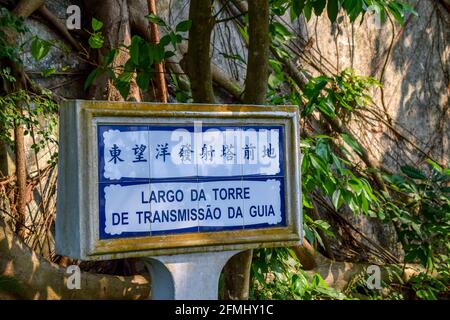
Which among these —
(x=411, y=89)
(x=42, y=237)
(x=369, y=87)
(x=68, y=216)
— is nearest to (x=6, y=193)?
(x=42, y=237)

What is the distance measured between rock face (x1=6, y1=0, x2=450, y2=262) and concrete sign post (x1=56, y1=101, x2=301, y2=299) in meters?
2.50

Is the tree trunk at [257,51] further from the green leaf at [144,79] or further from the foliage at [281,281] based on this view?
the foliage at [281,281]

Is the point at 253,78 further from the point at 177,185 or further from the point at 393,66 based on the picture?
the point at 393,66

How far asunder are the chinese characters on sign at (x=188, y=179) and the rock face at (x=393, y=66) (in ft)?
8.24

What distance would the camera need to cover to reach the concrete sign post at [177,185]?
2.33 meters

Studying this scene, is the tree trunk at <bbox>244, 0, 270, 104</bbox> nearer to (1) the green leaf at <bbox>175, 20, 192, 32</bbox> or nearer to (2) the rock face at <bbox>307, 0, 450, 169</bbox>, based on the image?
(1) the green leaf at <bbox>175, 20, 192, 32</bbox>

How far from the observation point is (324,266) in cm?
493

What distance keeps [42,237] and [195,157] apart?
6.55 feet

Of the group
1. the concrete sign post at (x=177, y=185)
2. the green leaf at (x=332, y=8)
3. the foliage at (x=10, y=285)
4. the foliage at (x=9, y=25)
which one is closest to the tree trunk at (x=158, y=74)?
the foliage at (x=9, y=25)

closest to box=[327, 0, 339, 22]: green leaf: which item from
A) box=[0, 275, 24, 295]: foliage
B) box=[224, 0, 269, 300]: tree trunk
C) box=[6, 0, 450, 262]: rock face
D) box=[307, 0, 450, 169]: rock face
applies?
box=[224, 0, 269, 300]: tree trunk

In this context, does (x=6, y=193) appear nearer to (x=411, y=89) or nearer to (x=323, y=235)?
(x=323, y=235)

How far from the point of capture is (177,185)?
2.45 meters

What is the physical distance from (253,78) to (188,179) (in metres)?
0.99

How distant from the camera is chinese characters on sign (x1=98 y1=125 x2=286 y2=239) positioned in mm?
2359
